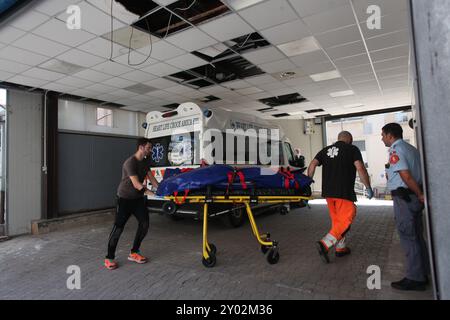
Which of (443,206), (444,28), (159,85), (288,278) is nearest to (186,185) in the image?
(288,278)

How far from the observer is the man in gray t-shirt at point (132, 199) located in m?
3.82

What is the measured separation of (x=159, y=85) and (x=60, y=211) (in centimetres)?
413

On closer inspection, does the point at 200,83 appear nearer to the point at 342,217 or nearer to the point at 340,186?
the point at 340,186

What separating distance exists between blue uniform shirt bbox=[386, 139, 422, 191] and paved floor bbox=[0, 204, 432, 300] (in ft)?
3.66

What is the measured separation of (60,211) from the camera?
7.34m

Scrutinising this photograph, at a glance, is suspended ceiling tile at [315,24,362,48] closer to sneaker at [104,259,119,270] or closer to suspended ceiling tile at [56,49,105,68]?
suspended ceiling tile at [56,49,105,68]

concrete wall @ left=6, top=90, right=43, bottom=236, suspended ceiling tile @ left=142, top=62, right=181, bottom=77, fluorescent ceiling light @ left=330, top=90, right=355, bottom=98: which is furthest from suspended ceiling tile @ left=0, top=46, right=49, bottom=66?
fluorescent ceiling light @ left=330, top=90, right=355, bottom=98

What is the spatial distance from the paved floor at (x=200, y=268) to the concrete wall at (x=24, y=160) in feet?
2.38

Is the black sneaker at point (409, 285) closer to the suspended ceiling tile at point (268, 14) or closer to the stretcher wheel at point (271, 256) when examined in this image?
the stretcher wheel at point (271, 256)

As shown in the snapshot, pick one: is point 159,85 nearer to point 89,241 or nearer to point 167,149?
point 167,149

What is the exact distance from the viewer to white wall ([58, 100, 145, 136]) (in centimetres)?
763

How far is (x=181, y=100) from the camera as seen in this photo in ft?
28.5

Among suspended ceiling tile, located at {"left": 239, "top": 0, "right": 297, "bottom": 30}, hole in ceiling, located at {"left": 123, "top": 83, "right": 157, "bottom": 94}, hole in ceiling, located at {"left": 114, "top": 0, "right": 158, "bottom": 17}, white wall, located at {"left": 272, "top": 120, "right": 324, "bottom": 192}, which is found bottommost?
white wall, located at {"left": 272, "top": 120, "right": 324, "bottom": 192}

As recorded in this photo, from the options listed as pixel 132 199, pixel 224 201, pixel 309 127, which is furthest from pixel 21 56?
pixel 309 127
